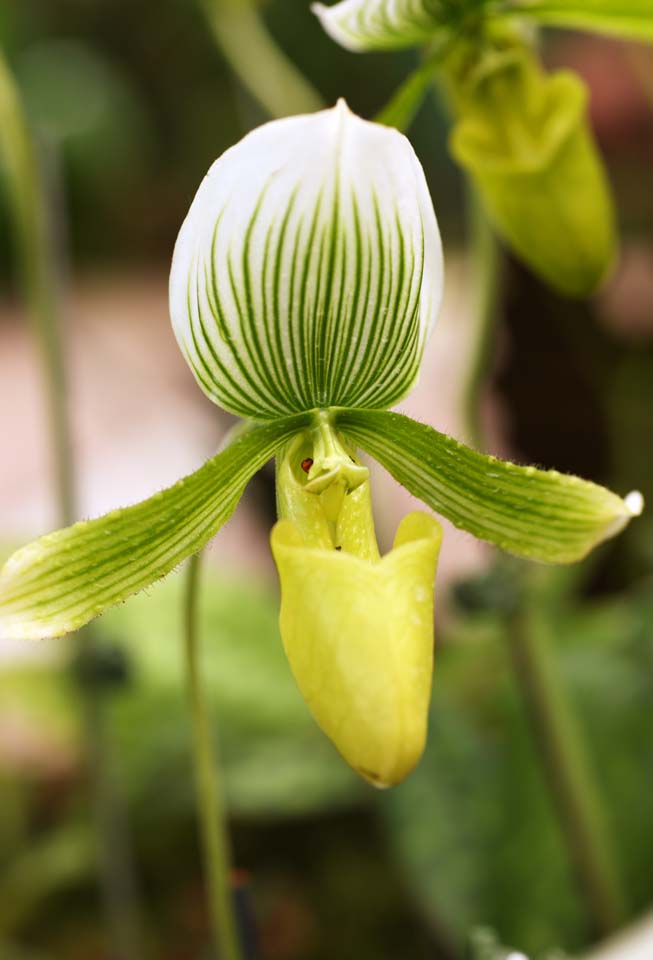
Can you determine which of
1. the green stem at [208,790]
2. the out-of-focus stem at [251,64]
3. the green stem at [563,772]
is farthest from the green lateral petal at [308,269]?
the out-of-focus stem at [251,64]

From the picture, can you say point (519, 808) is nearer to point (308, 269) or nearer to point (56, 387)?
point (56, 387)

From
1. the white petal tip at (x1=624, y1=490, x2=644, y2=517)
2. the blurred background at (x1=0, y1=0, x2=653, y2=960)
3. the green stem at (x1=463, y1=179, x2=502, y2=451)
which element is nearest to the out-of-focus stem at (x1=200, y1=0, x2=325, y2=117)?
the blurred background at (x1=0, y1=0, x2=653, y2=960)

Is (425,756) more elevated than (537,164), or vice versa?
(537,164)

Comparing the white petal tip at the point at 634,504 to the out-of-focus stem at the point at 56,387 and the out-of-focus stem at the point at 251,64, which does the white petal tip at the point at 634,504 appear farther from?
the out-of-focus stem at the point at 251,64

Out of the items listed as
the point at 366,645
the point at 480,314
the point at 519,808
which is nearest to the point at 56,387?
the point at 480,314

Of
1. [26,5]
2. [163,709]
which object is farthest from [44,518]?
[26,5]

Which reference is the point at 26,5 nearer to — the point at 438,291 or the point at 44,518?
the point at 44,518
